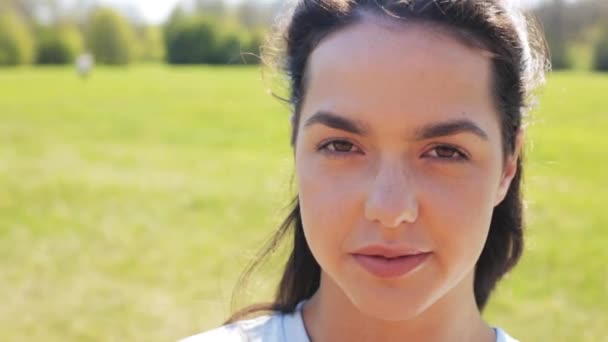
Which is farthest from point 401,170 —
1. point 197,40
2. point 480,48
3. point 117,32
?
point 117,32

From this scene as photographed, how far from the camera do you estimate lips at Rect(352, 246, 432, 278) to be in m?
1.43

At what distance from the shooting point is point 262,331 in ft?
5.67

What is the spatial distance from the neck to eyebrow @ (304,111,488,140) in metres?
0.42

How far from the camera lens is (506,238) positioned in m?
2.02

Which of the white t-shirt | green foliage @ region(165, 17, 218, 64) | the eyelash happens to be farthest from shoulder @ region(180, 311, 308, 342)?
green foliage @ region(165, 17, 218, 64)

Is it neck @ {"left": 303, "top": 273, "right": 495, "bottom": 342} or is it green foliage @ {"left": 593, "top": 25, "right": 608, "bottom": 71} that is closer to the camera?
neck @ {"left": 303, "top": 273, "right": 495, "bottom": 342}

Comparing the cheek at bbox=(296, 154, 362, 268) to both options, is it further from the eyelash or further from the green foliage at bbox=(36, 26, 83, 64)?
the green foliage at bbox=(36, 26, 83, 64)

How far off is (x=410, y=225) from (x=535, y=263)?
563 cm

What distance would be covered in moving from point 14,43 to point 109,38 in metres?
6.47

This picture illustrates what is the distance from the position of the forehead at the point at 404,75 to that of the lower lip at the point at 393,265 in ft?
0.90

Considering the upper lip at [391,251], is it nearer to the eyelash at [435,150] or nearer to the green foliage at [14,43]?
the eyelash at [435,150]

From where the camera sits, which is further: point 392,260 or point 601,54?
point 601,54

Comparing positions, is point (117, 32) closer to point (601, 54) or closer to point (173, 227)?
point (601, 54)

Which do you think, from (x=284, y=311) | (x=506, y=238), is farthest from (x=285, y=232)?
(x=506, y=238)
